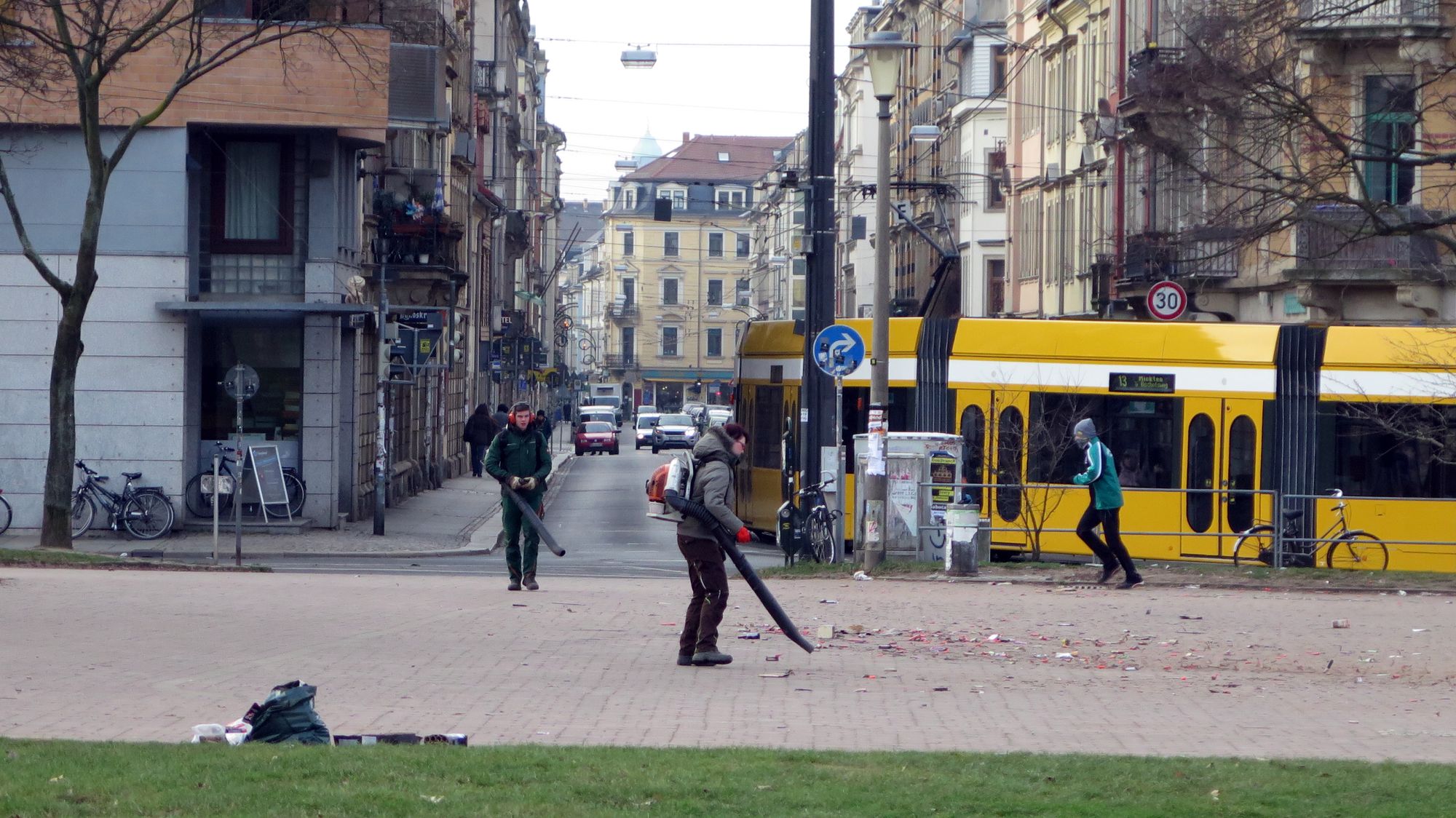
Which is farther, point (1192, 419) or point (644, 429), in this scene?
point (644, 429)

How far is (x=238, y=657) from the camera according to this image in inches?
452

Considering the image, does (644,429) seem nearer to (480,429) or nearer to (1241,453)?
(480,429)

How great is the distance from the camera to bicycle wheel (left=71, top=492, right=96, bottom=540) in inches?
968

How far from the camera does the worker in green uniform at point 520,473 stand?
16719mm

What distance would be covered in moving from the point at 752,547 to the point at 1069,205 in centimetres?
2177

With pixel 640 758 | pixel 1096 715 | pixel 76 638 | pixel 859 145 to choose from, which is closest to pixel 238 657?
pixel 76 638

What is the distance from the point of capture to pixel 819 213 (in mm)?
21625

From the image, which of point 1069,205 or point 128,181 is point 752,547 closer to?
point 128,181

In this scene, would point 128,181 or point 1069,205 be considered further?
point 1069,205

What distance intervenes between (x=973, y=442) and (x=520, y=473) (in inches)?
335

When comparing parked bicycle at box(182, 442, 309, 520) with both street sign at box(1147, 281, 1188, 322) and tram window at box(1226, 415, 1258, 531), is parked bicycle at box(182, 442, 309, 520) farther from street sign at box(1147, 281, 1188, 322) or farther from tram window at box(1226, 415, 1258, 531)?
street sign at box(1147, 281, 1188, 322)

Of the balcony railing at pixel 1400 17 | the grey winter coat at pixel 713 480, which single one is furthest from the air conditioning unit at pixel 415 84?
the grey winter coat at pixel 713 480

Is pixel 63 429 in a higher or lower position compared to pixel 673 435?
higher

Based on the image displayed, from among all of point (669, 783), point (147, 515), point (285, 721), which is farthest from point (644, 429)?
point (669, 783)
